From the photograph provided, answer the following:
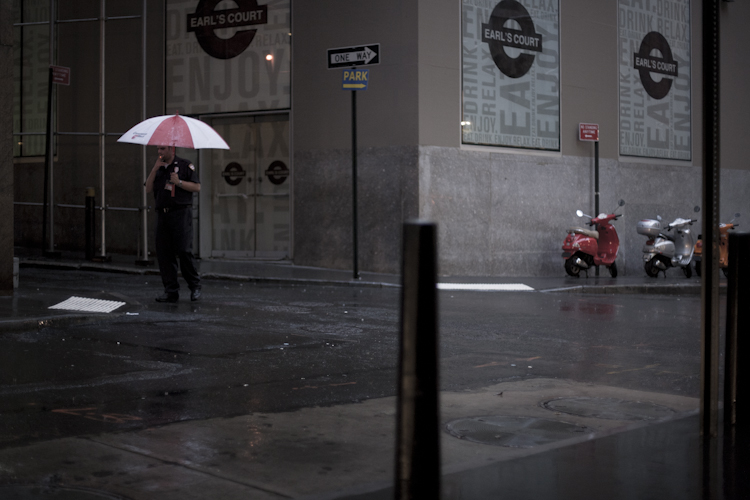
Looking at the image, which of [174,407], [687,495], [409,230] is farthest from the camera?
[174,407]

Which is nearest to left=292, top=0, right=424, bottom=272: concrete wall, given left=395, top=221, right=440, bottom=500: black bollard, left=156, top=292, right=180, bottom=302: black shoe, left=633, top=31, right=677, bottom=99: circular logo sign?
left=156, top=292, right=180, bottom=302: black shoe

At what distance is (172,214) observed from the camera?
422 inches

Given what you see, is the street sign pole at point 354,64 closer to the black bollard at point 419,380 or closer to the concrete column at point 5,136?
the concrete column at point 5,136

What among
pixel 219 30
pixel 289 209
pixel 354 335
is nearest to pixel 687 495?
pixel 354 335

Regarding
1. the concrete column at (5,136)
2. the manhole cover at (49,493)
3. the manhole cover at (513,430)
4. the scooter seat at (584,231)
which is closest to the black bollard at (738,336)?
the manhole cover at (513,430)

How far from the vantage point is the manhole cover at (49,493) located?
3.36 metres

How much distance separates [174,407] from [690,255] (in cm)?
1490

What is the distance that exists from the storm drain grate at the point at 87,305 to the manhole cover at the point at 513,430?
18.2 feet

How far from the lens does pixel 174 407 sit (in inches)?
202

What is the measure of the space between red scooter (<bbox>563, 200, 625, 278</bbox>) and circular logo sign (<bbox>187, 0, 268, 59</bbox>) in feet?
24.4

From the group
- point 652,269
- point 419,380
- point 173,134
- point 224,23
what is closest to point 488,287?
point 652,269

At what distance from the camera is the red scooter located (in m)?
16.8

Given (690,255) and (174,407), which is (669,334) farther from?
(690,255)

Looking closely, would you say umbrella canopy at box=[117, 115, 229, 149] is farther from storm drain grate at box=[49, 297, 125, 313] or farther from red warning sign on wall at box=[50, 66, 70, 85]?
red warning sign on wall at box=[50, 66, 70, 85]
